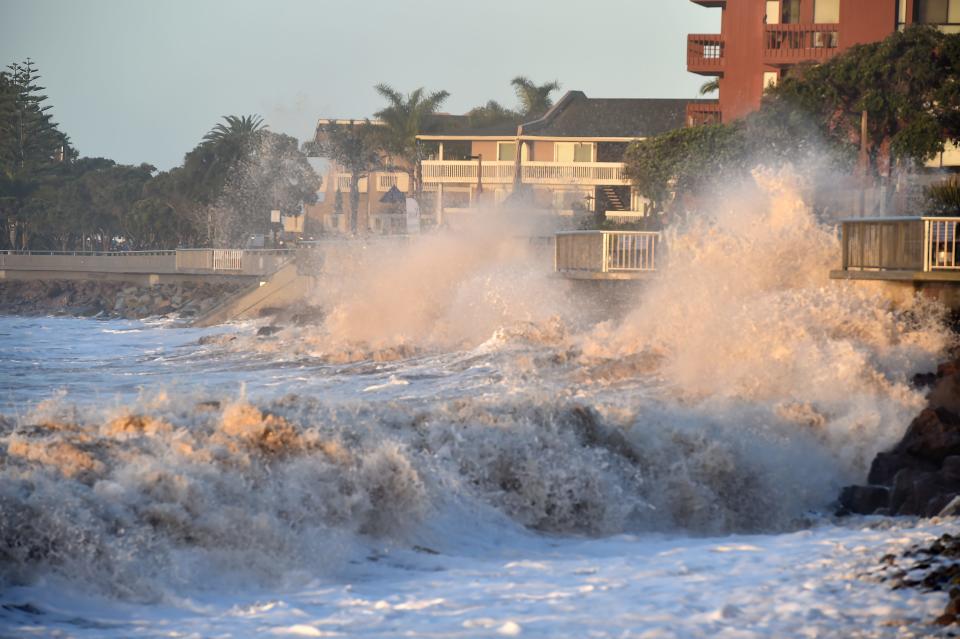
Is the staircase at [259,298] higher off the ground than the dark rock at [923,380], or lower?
lower

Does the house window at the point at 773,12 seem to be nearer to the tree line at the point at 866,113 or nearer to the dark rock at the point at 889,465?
the tree line at the point at 866,113

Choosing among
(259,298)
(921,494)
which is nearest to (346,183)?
(259,298)

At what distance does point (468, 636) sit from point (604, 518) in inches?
192

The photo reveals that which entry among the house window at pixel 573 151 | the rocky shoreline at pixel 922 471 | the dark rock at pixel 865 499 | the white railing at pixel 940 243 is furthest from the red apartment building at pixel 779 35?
the dark rock at pixel 865 499

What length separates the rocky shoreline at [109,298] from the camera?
Result: 5619 cm

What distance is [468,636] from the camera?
29.0 feet

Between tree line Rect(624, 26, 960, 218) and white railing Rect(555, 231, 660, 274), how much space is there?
8731mm

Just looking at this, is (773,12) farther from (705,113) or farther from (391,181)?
(391,181)

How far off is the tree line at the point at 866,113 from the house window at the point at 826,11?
5566mm

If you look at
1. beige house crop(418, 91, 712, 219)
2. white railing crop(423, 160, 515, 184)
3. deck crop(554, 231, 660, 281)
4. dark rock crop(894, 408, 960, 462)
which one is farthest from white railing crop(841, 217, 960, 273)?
white railing crop(423, 160, 515, 184)

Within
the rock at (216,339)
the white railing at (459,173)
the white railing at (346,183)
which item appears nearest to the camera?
the rock at (216,339)

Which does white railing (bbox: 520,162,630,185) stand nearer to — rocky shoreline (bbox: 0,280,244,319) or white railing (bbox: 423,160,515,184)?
white railing (bbox: 423,160,515,184)

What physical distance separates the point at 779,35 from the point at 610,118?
65.7ft

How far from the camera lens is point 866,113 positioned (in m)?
35.9
